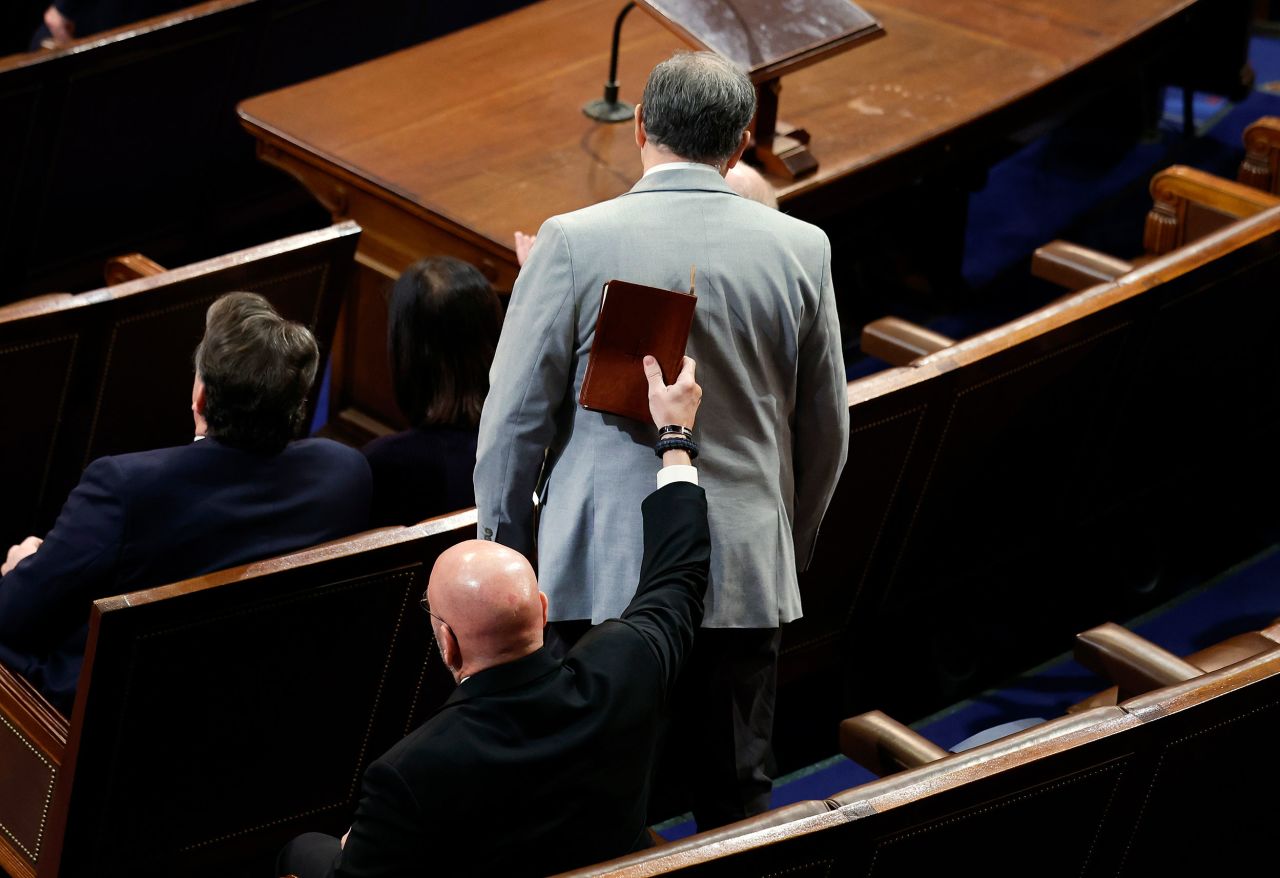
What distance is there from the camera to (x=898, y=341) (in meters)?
3.41

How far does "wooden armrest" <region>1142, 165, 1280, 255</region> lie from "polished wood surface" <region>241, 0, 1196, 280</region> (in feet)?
1.42

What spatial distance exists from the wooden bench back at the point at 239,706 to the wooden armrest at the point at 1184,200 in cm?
218

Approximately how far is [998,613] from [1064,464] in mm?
323

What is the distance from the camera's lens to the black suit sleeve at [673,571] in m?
1.95

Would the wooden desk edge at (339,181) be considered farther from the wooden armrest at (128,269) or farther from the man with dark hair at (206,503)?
the man with dark hair at (206,503)

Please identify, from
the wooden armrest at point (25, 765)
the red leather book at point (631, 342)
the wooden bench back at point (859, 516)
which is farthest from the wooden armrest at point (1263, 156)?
the wooden armrest at point (25, 765)

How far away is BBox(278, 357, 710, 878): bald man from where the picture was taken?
5.88 feet

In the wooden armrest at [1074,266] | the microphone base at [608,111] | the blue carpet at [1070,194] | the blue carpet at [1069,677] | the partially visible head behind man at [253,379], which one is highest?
the partially visible head behind man at [253,379]

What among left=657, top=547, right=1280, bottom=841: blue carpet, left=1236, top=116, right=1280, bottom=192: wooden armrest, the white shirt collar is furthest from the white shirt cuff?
left=1236, top=116, right=1280, bottom=192: wooden armrest

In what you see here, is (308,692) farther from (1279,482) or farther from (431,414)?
(1279,482)

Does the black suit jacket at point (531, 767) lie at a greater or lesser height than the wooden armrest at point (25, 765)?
greater

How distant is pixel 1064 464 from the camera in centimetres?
322

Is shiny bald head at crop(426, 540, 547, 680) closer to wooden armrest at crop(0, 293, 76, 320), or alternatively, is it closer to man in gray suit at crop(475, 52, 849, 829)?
man in gray suit at crop(475, 52, 849, 829)

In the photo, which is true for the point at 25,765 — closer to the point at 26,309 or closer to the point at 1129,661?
the point at 26,309
